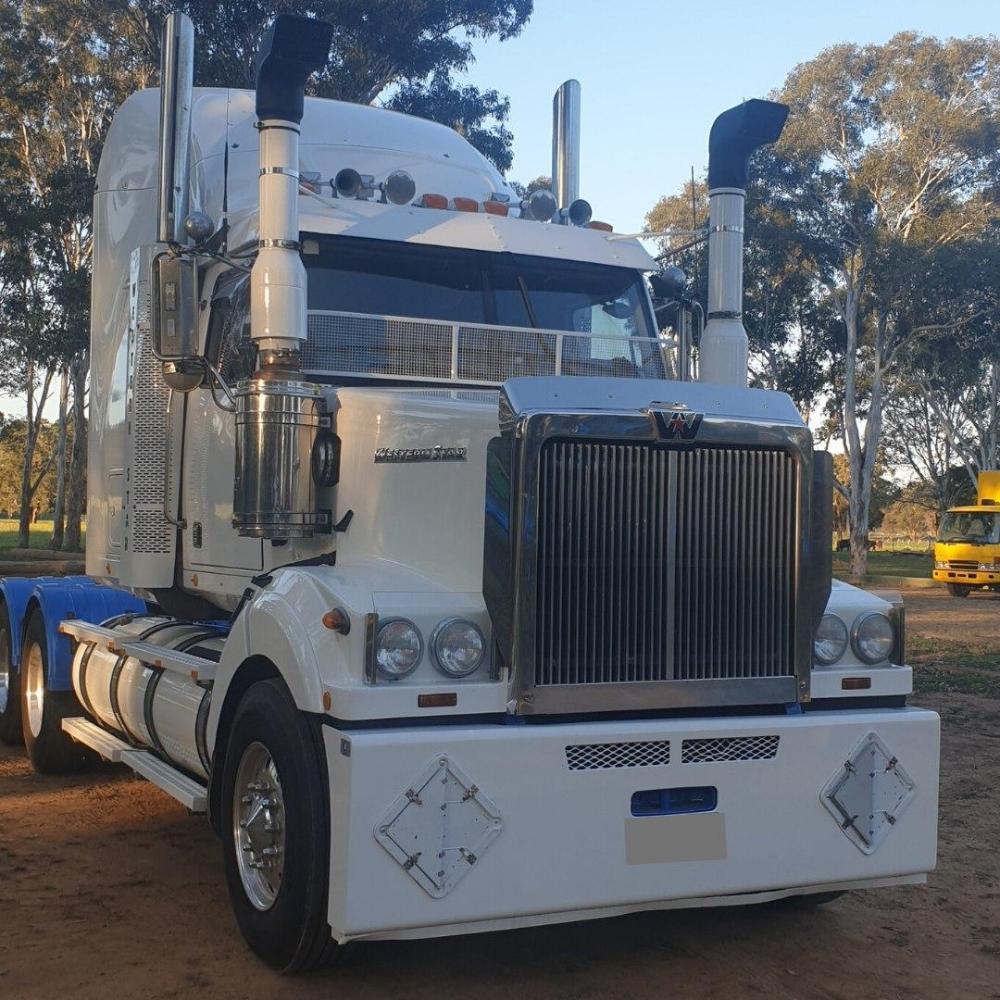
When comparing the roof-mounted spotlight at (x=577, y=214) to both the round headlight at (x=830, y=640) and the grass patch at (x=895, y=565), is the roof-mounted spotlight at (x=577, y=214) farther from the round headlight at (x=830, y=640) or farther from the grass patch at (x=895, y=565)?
the grass patch at (x=895, y=565)

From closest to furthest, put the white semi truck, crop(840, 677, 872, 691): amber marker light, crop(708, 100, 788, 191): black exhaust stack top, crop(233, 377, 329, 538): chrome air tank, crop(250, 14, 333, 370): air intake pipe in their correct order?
the white semi truck, crop(840, 677, 872, 691): amber marker light, crop(233, 377, 329, 538): chrome air tank, crop(250, 14, 333, 370): air intake pipe, crop(708, 100, 788, 191): black exhaust stack top

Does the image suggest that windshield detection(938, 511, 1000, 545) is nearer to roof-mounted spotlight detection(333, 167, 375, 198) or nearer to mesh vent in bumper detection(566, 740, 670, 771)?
roof-mounted spotlight detection(333, 167, 375, 198)

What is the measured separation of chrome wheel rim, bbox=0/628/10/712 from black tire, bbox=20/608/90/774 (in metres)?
0.65

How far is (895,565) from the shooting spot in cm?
A: 5459

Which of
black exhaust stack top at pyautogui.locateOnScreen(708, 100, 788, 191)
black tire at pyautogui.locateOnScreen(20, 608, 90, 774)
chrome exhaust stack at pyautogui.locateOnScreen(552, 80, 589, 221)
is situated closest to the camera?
black exhaust stack top at pyautogui.locateOnScreen(708, 100, 788, 191)

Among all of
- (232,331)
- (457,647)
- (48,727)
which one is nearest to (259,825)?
(457,647)

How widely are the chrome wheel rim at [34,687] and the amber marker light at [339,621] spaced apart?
4948 mm

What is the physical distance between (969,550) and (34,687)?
2866 cm

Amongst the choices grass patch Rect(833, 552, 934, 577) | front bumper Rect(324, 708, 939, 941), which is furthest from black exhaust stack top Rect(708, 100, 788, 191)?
grass patch Rect(833, 552, 934, 577)

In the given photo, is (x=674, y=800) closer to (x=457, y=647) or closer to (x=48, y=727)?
(x=457, y=647)

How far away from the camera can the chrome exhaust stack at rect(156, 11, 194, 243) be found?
630 cm

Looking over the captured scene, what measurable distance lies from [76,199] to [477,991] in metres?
29.2

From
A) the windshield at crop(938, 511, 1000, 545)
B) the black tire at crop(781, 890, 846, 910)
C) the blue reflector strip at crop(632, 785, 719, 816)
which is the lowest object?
the black tire at crop(781, 890, 846, 910)

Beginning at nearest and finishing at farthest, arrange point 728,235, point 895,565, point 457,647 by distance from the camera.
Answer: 1. point 457,647
2. point 728,235
3. point 895,565
